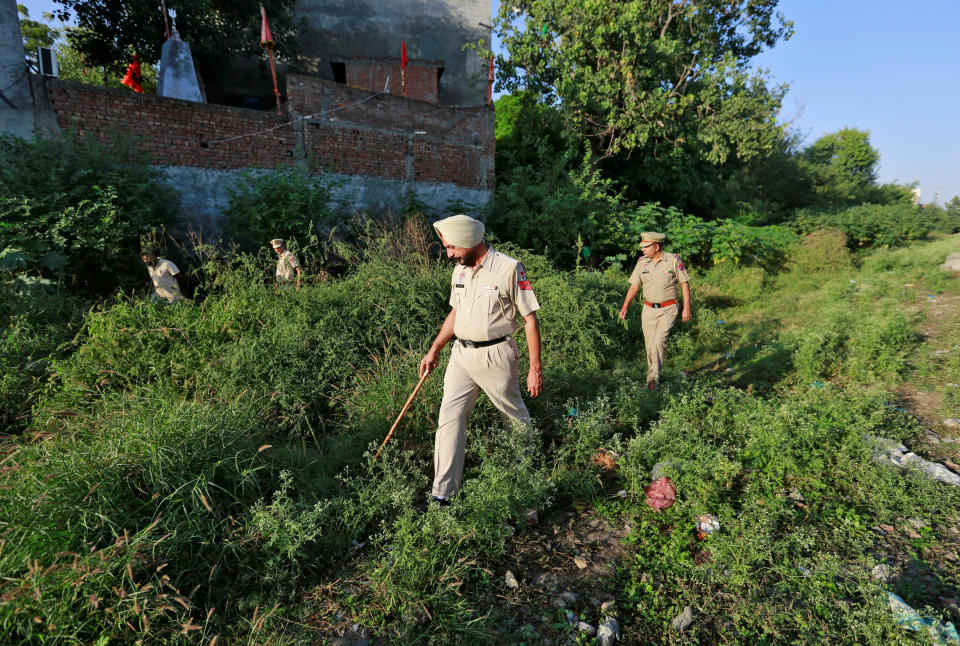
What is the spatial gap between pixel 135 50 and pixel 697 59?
1333 centimetres

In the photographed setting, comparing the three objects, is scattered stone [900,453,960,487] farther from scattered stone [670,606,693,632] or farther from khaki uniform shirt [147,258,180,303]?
khaki uniform shirt [147,258,180,303]

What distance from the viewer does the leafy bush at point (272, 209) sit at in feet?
21.0

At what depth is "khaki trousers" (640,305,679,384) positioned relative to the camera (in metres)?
4.44

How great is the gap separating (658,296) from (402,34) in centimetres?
1402

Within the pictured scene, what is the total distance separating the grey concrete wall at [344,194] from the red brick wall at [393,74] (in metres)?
5.41

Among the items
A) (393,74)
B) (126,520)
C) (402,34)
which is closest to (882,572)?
(126,520)

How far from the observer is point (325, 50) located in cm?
1378

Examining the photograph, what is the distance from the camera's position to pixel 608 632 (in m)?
1.94

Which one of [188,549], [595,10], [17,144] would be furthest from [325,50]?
[188,549]

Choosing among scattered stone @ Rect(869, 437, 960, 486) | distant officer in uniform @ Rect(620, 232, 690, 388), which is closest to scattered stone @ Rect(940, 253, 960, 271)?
distant officer in uniform @ Rect(620, 232, 690, 388)

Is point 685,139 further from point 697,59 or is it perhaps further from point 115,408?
point 115,408

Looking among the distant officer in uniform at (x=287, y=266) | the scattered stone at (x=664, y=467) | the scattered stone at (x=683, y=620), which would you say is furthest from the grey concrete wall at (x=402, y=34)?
the scattered stone at (x=683, y=620)

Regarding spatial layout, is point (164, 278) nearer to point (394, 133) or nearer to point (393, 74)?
point (394, 133)

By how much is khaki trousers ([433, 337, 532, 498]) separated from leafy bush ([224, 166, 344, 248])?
4.53 meters
